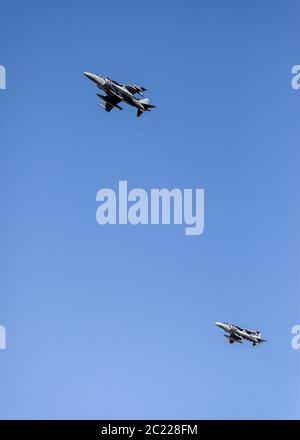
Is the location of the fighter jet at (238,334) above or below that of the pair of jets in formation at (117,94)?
below

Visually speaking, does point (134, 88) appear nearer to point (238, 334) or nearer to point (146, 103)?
point (146, 103)

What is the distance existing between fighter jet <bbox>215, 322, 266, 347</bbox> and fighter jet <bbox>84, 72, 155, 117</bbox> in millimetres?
5911

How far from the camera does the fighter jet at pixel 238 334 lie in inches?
526

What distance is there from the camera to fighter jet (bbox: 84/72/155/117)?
1227 centimetres

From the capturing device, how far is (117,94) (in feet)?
41.0

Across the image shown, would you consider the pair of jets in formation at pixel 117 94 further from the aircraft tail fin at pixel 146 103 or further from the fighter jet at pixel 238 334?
the fighter jet at pixel 238 334

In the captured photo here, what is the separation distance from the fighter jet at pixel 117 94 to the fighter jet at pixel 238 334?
5.91 m

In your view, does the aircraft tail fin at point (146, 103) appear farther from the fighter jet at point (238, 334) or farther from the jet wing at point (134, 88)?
the fighter jet at point (238, 334)

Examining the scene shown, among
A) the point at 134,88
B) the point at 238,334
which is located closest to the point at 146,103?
the point at 134,88

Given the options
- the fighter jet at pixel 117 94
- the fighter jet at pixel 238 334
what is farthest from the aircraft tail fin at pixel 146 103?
the fighter jet at pixel 238 334

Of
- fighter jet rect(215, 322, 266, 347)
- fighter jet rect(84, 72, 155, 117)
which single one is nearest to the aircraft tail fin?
Result: fighter jet rect(84, 72, 155, 117)

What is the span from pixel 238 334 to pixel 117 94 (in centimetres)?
708

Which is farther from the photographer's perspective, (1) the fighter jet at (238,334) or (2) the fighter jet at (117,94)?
(1) the fighter jet at (238,334)
